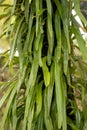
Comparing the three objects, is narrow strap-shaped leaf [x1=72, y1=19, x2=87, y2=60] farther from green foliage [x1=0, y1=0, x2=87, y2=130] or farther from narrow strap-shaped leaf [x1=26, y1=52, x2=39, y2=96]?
narrow strap-shaped leaf [x1=26, y1=52, x2=39, y2=96]

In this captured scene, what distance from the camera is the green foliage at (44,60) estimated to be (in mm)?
1055

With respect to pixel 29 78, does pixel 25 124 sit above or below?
below

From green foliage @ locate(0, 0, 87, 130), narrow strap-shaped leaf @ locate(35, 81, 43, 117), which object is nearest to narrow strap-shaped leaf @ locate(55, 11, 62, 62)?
green foliage @ locate(0, 0, 87, 130)

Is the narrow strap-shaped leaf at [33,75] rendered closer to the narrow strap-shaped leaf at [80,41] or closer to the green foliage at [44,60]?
the green foliage at [44,60]

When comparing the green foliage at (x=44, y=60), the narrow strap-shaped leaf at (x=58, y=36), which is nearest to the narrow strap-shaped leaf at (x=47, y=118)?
the green foliage at (x=44, y=60)

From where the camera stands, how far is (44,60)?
1.10 meters

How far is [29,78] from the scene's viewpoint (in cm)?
109

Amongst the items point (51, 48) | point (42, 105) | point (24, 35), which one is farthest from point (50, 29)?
point (42, 105)

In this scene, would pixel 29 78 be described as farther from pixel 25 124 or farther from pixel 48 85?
pixel 25 124

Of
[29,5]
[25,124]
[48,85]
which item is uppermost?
[29,5]

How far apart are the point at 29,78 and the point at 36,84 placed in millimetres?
60

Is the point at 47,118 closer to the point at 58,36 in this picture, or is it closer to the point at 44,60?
the point at 44,60

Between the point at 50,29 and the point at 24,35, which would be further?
the point at 24,35

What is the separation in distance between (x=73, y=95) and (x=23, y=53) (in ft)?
1.02
